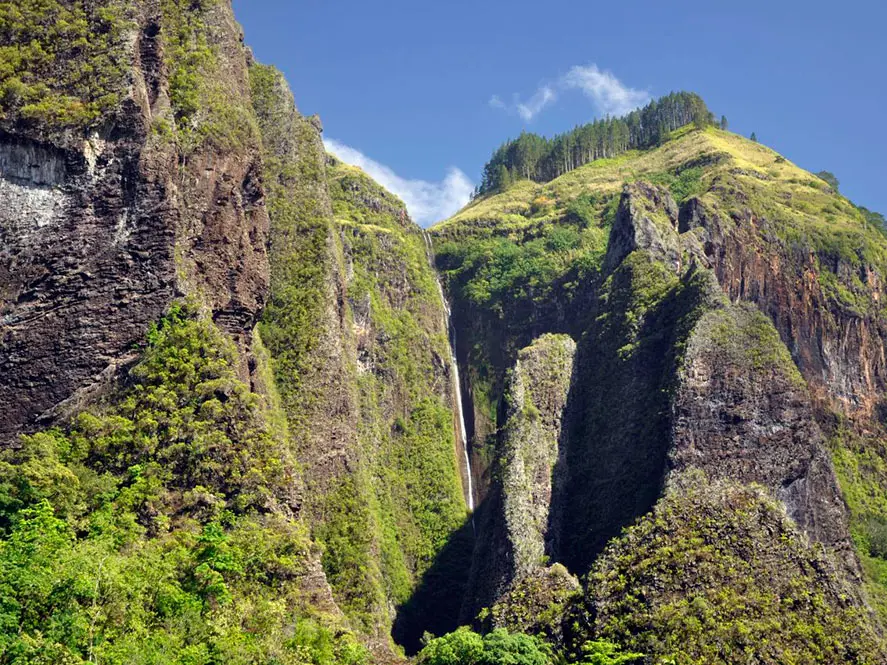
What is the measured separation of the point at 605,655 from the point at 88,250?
103 feet

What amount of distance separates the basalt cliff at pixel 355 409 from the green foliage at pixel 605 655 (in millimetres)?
405

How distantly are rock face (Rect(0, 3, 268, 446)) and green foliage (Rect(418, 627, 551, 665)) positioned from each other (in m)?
20.7

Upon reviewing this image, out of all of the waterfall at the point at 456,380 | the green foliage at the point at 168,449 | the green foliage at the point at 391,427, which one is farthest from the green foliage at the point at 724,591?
the waterfall at the point at 456,380

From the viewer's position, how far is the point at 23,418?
48.2 m

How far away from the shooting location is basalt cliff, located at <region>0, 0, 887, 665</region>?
4534cm

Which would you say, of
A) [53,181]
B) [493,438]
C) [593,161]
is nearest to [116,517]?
[53,181]

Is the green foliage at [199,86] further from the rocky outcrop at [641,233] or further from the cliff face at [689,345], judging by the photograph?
the rocky outcrop at [641,233]

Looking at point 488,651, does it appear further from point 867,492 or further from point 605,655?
point 867,492

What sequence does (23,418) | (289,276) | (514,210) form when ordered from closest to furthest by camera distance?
(23,418) → (289,276) → (514,210)

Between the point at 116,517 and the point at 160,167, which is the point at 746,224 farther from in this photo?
the point at 116,517

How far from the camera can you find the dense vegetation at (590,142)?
14188cm

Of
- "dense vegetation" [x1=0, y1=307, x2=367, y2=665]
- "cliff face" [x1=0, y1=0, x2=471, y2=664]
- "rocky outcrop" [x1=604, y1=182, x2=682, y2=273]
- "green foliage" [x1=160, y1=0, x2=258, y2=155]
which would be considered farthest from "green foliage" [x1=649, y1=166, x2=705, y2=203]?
"dense vegetation" [x1=0, y1=307, x2=367, y2=665]

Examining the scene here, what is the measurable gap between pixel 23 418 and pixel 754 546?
37.1 metres

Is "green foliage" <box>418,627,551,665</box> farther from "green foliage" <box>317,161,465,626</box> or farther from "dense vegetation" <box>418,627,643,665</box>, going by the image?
"green foliage" <box>317,161,465,626</box>
